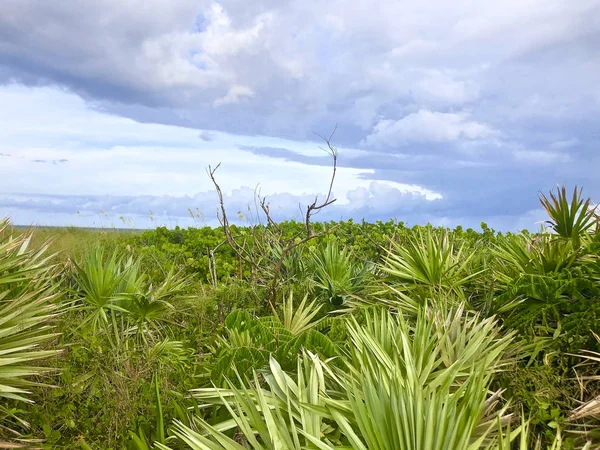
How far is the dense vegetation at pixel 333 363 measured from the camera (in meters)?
2.66

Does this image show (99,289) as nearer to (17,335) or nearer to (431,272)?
(17,335)

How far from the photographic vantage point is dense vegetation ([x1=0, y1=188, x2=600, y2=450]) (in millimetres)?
2660

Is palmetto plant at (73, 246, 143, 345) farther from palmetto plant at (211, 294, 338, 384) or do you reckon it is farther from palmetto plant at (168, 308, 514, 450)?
palmetto plant at (168, 308, 514, 450)

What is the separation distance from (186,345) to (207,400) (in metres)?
2.24

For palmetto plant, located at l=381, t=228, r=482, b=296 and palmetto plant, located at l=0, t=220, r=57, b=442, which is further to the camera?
palmetto plant, located at l=381, t=228, r=482, b=296

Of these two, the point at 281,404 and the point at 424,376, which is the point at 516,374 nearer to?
the point at 424,376

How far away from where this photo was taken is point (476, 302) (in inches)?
217

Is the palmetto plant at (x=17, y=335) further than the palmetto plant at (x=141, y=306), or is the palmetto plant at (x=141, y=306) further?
the palmetto plant at (x=141, y=306)

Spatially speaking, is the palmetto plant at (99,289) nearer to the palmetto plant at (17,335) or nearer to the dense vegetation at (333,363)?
the dense vegetation at (333,363)

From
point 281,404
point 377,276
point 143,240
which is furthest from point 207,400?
point 143,240

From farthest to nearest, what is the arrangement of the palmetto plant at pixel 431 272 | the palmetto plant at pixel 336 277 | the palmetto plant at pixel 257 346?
the palmetto plant at pixel 336 277
the palmetto plant at pixel 431 272
the palmetto plant at pixel 257 346

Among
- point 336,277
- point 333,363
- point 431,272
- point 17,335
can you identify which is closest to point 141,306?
point 17,335

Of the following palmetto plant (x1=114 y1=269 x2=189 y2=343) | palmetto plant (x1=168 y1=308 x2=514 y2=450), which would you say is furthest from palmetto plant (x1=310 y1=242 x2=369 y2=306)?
palmetto plant (x1=168 y1=308 x2=514 y2=450)

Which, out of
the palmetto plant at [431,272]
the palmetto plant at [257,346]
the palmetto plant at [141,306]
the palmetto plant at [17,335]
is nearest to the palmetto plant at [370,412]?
the palmetto plant at [257,346]
